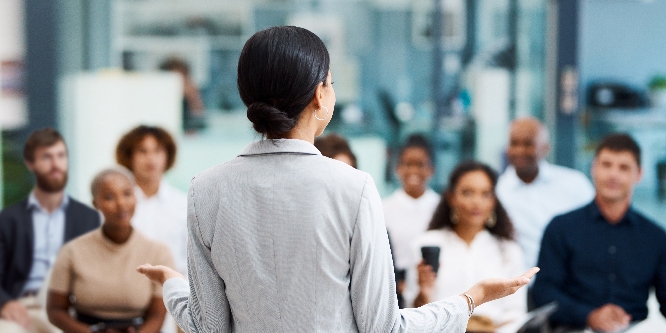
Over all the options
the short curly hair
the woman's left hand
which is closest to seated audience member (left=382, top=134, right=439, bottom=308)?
the short curly hair

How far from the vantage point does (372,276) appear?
1185 mm

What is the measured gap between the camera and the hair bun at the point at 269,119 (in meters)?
1.21

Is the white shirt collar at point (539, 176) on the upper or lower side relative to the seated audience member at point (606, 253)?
upper

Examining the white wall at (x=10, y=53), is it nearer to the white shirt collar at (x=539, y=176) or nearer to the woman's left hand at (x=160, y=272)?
the white shirt collar at (x=539, y=176)

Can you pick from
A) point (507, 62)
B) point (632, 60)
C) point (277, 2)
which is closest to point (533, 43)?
point (507, 62)

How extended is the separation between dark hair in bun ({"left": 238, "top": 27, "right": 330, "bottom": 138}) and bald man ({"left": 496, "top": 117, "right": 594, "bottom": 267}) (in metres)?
2.98

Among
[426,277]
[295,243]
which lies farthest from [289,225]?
[426,277]

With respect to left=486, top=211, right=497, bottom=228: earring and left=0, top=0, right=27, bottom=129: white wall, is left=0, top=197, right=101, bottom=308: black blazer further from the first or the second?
left=486, top=211, right=497, bottom=228: earring

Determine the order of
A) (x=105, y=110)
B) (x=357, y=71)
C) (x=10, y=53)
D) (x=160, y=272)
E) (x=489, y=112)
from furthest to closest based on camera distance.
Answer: (x=489, y=112), (x=357, y=71), (x=105, y=110), (x=10, y=53), (x=160, y=272)

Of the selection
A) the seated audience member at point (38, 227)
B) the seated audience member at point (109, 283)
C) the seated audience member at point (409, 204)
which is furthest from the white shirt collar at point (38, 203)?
the seated audience member at point (409, 204)

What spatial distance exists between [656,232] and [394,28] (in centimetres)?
261

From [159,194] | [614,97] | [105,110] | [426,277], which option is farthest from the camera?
[614,97]

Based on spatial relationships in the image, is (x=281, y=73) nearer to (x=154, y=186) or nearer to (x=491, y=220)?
(x=491, y=220)

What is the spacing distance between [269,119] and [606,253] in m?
2.31
